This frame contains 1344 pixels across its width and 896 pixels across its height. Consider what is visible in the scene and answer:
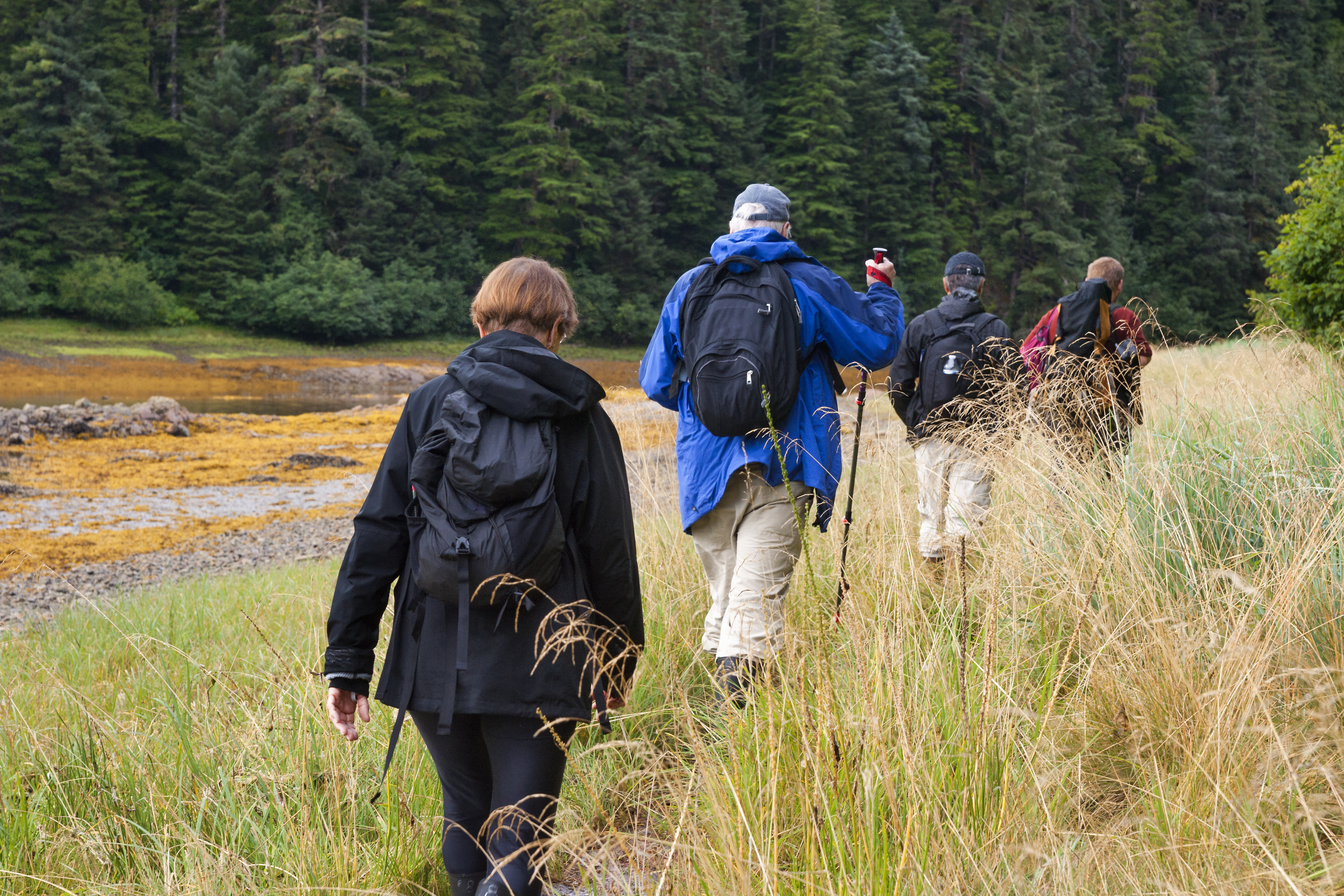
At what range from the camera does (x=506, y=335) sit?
7.66 ft

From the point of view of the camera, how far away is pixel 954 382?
5.51 m

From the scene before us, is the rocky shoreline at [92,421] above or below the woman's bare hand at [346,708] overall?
below

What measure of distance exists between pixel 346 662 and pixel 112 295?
127ft

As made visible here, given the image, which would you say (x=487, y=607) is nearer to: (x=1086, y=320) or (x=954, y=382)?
(x=954, y=382)

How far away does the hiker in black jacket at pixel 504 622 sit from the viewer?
2.18 meters

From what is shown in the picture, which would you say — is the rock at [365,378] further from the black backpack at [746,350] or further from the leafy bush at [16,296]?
the black backpack at [746,350]

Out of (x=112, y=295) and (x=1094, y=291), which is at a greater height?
(x=1094, y=291)

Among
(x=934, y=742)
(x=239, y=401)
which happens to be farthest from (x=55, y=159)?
(x=934, y=742)

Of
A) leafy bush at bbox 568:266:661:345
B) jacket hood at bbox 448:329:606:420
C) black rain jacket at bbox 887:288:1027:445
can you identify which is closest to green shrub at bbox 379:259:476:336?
leafy bush at bbox 568:266:661:345

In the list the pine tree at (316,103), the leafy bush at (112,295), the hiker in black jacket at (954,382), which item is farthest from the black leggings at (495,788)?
the pine tree at (316,103)

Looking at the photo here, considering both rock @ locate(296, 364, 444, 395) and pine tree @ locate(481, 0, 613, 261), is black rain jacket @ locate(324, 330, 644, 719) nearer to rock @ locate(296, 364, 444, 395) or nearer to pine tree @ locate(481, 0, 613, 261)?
rock @ locate(296, 364, 444, 395)

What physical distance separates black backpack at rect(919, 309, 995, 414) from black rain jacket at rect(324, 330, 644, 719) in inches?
137

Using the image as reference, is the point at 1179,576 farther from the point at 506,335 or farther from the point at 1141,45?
the point at 1141,45

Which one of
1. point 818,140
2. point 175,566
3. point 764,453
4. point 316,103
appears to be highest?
point 818,140
